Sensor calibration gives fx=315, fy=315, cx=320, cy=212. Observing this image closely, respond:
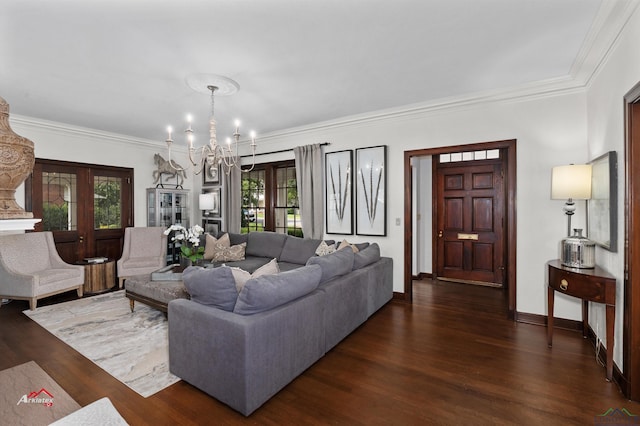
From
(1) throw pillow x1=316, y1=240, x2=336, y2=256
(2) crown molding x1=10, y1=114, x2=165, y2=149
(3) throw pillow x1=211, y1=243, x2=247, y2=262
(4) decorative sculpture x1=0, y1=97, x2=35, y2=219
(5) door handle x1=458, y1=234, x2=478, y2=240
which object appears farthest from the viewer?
(5) door handle x1=458, y1=234, x2=478, y2=240

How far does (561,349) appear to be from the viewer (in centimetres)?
298

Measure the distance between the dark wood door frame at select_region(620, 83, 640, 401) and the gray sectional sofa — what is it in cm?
214

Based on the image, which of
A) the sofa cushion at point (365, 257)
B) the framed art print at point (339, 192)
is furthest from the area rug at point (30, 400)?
the framed art print at point (339, 192)

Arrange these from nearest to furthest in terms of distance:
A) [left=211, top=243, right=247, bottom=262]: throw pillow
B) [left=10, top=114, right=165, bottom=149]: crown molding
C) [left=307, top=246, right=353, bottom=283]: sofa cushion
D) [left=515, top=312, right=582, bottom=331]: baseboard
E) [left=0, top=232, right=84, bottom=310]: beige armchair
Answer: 1. [left=307, top=246, right=353, bottom=283]: sofa cushion
2. [left=515, top=312, right=582, bottom=331]: baseboard
3. [left=0, top=232, right=84, bottom=310]: beige armchair
4. [left=10, top=114, right=165, bottom=149]: crown molding
5. [left=211, top=243, right=247, bottom=262]: throw pillow

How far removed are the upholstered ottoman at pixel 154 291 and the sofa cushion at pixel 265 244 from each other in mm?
1784

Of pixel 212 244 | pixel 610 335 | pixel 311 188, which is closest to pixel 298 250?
pixel 311 188

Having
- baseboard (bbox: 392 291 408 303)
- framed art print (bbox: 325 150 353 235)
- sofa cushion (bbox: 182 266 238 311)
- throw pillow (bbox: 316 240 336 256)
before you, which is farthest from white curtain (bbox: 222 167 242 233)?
sofa cushion (bbox: 182 266 238 311)

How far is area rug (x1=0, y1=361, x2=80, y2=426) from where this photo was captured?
1061mm

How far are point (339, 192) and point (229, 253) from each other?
2069 mm

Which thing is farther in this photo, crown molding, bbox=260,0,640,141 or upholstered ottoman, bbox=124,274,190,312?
upholstered ottoman, bbox=124,274,190,312

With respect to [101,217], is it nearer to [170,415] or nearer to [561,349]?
[170,415]

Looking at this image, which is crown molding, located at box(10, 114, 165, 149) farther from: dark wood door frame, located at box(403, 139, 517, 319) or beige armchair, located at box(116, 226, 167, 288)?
dark wood door frame, located at box(403, 139, 517, 319)

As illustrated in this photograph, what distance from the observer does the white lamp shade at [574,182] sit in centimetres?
293

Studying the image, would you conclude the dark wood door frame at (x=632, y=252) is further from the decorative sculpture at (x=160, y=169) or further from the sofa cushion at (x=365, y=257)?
the decorative sculpture at (x=160, y=169)
